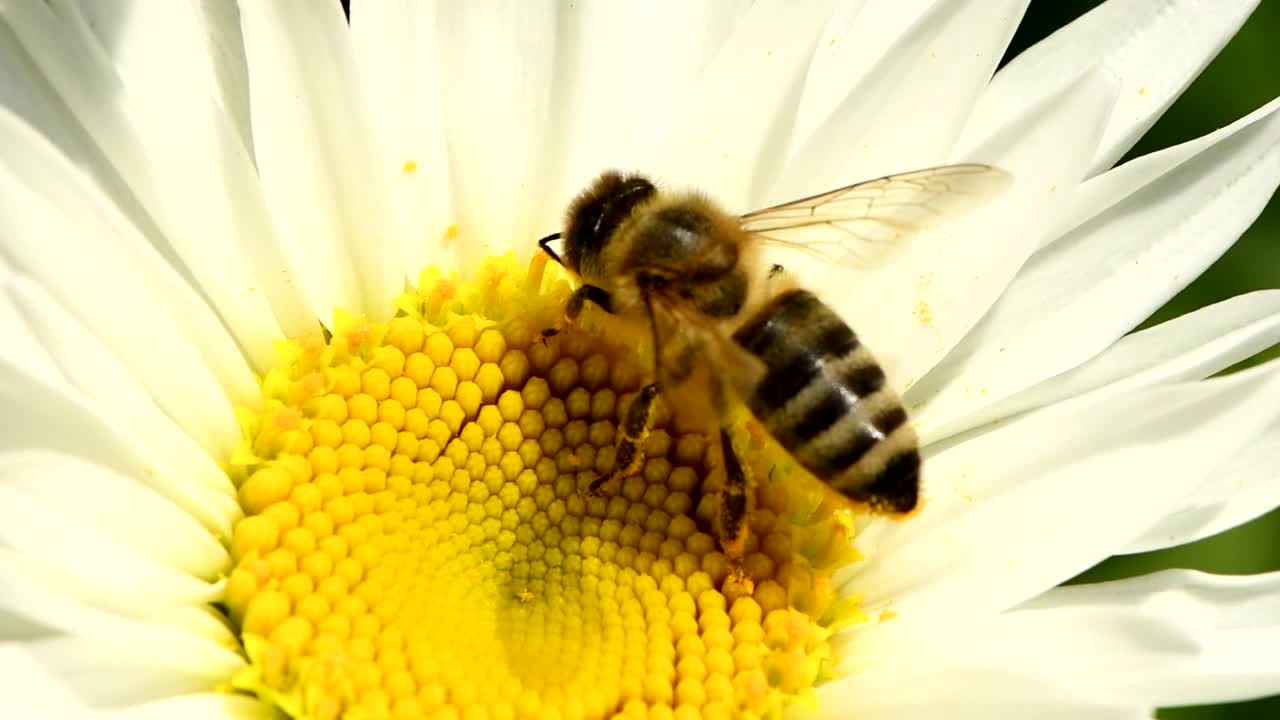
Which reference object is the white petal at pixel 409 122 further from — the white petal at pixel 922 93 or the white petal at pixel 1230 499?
the white petal at pixel 1230 499

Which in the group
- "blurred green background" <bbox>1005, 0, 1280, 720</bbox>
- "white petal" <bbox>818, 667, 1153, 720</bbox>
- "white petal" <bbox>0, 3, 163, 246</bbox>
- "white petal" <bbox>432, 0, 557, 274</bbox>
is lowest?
"white petal" <bbox>818, 667, 1153, 720</bbox>

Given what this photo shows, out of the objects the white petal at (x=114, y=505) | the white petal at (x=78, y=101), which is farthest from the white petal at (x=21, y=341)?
the white petal at (x=78, y=101)

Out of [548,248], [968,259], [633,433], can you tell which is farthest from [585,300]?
[968,259]

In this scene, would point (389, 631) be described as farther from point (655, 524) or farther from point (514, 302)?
point (514, 302)

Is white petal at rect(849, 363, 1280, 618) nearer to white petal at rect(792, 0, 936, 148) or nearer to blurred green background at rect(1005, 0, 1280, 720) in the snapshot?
white petal at rect(792, 0, 936, 148)

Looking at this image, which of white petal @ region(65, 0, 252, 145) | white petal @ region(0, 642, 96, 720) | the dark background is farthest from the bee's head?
the dark background

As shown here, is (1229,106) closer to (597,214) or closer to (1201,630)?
(1201,630)
